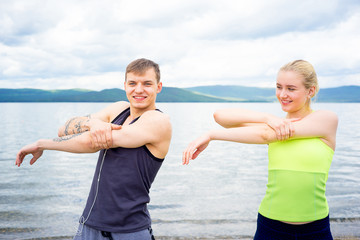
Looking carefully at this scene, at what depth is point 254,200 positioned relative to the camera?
12820mm

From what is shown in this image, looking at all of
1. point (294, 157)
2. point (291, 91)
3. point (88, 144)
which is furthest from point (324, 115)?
point (88, 144)

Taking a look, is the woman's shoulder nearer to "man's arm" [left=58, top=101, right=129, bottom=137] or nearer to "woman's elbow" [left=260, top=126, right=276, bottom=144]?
"woman's elbow" [left=260, top=126, right=276, bottom=144]

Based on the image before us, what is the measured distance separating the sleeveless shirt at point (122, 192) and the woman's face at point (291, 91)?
1.42m

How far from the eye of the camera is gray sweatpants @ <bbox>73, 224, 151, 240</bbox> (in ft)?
10.9

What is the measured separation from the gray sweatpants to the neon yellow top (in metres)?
1.21

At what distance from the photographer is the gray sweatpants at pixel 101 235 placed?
3.31m

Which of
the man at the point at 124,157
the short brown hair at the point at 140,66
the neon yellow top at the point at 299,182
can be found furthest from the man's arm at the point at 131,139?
the neon yellow top at the point at 299,182

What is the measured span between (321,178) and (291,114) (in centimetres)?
71

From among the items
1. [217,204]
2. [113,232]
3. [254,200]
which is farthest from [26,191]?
[113,232]

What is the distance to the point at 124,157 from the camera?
A: 3369 millimetres

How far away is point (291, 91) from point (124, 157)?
1.75 meters

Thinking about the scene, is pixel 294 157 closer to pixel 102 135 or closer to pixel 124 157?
pixel 124 157

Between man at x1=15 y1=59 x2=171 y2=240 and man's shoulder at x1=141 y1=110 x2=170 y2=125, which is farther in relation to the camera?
man's shoulder at x1=141 y1=110 x2=170 y2=125

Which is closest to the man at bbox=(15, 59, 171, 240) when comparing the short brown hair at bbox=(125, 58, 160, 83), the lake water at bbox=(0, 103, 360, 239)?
the short brown hair at bbox=(125, 58, 160, 83)
